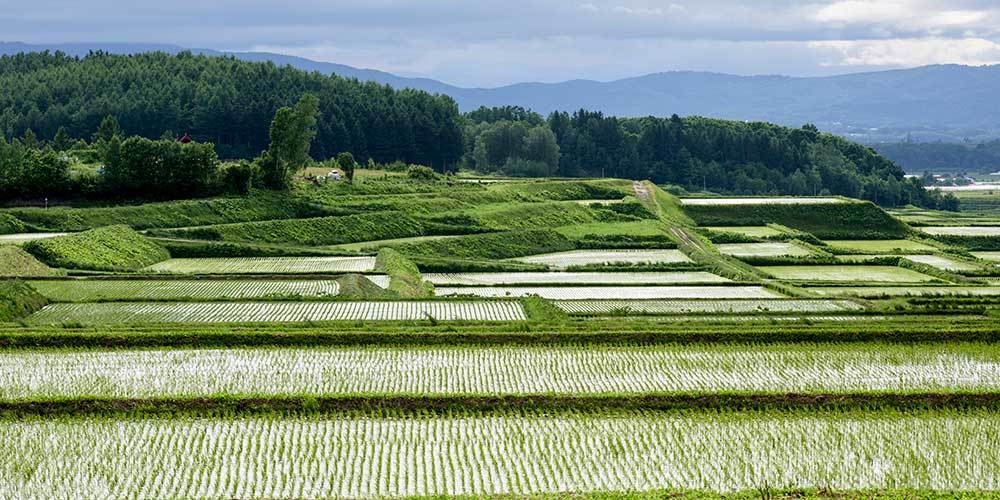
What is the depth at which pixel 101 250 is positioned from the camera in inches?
2237

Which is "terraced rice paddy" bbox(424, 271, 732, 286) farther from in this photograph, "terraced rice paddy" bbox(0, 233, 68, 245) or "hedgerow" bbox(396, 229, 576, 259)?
"terraced rice paddy" bbox(0, 233, 68, 245)

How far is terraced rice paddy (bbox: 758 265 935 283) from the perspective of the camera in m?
58.9

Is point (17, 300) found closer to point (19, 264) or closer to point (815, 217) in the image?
point (19, 264)

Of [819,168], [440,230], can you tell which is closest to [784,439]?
[440,230]

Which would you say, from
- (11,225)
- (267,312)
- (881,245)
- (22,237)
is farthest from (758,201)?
(267,312)

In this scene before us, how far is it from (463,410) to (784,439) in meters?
7.79

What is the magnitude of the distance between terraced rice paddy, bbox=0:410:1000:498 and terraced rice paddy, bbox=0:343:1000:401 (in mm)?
2028

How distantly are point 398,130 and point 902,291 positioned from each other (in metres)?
84.7

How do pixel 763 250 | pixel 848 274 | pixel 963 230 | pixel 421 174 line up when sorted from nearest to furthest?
pixel 848 274, pixel 763 250, pixel 963 230, pixel 421 174

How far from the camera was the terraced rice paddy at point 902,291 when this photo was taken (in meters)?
51.6

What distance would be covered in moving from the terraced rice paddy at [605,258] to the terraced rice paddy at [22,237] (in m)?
26.1

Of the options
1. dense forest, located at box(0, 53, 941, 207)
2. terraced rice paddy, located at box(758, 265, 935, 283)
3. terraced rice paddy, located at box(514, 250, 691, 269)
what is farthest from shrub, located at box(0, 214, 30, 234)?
terraced rice paddy, located at box(758, 265, 935, 283)

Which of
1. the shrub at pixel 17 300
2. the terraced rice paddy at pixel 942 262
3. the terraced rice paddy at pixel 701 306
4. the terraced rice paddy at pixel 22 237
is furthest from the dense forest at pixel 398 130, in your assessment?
the terraced rice paddy at pixel 701 306

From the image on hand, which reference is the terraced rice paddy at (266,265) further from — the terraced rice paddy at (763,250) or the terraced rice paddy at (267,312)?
the terraced rice paddy at (763,250)
